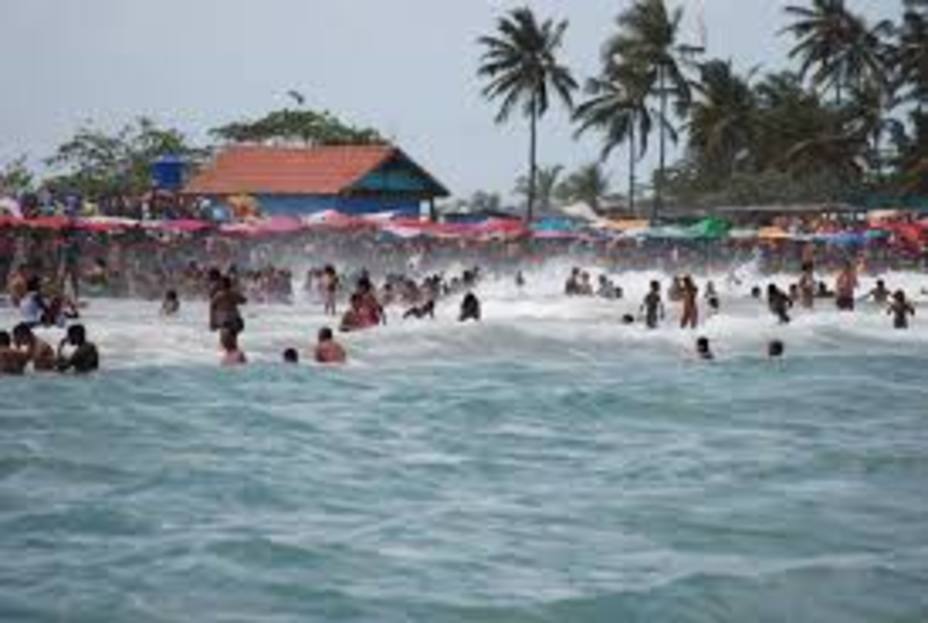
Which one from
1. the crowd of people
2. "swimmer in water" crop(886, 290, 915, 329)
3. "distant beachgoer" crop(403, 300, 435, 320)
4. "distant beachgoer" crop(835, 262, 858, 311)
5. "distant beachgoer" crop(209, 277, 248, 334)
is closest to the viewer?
"distant beachgoer" crop(209, 277, 248, 334)

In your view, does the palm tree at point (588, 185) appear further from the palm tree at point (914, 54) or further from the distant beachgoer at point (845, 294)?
the distant beachgoer at point (845, 294)

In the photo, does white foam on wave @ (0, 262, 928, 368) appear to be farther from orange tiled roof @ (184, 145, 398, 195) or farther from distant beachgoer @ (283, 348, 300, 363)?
orange tiled roof @ (184, 145, 398, 195)

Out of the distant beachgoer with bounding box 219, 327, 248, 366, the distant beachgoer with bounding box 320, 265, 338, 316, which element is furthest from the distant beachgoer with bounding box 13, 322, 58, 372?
the distant beachgoer with bounding box 320, 265, 338, 316

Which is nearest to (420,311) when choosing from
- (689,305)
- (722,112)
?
(689,305)

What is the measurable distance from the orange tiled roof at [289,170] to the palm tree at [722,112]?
18499 millimetres

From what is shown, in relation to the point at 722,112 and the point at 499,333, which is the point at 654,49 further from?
the point at 499,333

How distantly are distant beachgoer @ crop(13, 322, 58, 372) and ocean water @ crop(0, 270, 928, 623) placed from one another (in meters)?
0.57

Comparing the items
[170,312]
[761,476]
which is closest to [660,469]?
[761,476]

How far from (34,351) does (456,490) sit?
840 centimetres

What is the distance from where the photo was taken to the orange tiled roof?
168 ft

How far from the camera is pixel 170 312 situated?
29938 millimetres

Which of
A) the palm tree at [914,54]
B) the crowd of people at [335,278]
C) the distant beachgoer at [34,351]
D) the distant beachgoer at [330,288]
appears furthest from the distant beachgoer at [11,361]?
the palm tree at [914,54]

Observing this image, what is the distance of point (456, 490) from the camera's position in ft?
40.7

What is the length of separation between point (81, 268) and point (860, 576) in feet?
98.9
